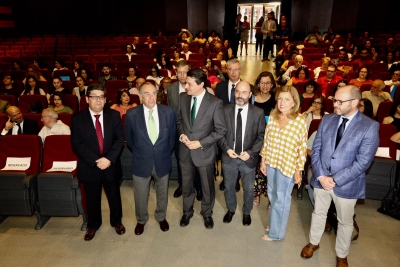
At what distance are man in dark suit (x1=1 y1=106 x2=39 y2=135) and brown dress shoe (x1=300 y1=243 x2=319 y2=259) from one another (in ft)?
→ 11.0

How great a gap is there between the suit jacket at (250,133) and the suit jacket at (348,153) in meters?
0.52

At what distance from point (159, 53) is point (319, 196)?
717 centimetres

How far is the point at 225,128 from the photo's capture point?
8.84 ft

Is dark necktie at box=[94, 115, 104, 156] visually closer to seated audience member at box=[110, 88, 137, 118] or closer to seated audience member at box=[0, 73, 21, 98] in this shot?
seated audience member at box=[110, 88, 137, 118]

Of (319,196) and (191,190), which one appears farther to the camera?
(191,190)

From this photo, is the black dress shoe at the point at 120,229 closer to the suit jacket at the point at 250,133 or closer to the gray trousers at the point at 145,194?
the gray trousers at the point at 145,194

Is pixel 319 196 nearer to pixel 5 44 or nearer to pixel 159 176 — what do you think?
pixel 159 176

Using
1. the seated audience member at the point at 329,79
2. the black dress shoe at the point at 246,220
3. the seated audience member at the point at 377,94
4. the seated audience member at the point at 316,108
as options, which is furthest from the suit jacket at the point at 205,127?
the seated audience member at the point at 329,79

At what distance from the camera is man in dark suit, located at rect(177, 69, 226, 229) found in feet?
8.71

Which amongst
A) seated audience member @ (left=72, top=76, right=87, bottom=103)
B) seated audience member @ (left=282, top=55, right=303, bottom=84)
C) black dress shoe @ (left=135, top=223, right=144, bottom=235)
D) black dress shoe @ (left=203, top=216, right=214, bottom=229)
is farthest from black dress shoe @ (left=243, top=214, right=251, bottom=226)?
seated audience member @ (left=72, top=76, right=87, bottom=103)

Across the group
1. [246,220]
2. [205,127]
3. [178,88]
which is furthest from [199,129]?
[246,220]

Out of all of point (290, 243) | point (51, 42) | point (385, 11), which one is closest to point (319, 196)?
point (290, 243)

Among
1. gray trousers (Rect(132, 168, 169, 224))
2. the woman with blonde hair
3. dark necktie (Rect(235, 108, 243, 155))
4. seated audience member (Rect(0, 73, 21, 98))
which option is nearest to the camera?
the woman with blonde hair

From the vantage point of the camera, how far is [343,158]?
7.23ft
